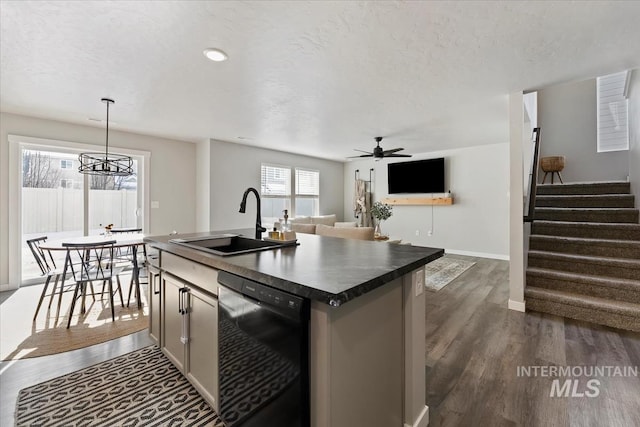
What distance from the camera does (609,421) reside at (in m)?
1.56

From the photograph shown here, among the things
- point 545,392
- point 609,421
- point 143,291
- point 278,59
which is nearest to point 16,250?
point 143,291

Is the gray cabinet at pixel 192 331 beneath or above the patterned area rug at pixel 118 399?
above

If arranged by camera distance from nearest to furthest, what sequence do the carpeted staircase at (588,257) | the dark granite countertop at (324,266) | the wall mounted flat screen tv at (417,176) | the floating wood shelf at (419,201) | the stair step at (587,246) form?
the dark granite countertop at (324,266)
the carpeted staircase at (588,257)
the stair step at (587,246)
the floating wood shelf at (419,201)
the wall mounted flat screen tv at (417,176)

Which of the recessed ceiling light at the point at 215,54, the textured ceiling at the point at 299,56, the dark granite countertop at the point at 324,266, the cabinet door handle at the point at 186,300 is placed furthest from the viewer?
the recessed ceiling light at the point at 215,54

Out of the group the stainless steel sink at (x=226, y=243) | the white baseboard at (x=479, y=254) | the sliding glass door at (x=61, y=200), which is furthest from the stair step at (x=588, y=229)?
the sliding glass door at (x=61, y=200)

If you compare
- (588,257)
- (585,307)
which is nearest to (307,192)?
(588,257)

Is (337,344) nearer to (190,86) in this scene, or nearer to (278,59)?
(278,59)

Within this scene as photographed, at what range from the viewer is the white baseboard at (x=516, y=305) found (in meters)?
3.06

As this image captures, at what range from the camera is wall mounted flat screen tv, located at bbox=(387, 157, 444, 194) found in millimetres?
6596

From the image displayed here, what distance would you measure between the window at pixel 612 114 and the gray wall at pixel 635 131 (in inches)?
41.2

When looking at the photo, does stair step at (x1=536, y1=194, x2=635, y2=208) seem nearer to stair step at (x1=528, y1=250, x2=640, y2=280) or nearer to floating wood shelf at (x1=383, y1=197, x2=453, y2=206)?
stair step at (x1=528, y1=250, x2=640, y2=280)

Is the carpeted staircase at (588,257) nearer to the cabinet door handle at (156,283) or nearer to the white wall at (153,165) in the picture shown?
the cabinet door handle at (156,283)

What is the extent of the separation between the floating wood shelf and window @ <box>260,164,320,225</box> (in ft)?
6.39

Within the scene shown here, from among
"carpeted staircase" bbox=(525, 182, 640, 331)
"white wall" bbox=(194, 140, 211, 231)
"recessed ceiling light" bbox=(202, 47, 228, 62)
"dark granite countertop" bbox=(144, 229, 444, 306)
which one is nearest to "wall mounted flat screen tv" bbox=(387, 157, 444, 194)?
"carpeted staircase" bbox=(525, 182, 640, 331)
